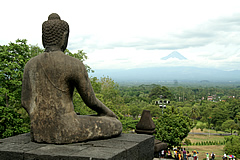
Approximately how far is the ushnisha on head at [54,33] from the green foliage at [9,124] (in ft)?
30.6

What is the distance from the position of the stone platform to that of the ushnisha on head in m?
2.03

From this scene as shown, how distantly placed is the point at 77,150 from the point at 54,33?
244 cm

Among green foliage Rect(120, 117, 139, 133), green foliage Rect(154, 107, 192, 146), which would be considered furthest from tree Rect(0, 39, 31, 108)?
green foliage Rect(154, 107, 192, 146)

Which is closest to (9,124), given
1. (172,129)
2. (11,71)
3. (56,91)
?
(11,71)

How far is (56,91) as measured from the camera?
463 centimetres

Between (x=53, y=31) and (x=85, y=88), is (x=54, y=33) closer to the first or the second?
(x=53, y=31)

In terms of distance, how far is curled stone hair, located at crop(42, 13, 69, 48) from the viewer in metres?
4.84

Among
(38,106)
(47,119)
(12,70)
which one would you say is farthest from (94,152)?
(12,70)

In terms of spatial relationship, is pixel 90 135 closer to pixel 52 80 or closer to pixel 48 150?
pixel 48 150

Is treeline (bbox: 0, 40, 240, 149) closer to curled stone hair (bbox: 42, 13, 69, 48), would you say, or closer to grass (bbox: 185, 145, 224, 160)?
grass (bbox: 185, 145, 224, 160)

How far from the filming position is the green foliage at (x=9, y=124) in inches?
499

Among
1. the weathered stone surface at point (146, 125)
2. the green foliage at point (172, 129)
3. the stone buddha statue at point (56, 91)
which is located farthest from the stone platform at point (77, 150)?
the green foliage at point (172, 129)

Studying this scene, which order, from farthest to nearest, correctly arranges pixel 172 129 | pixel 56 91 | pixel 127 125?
pixel 127 125, pixel 172 129, pixel 56 91

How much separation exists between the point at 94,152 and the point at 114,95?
26537 mm
